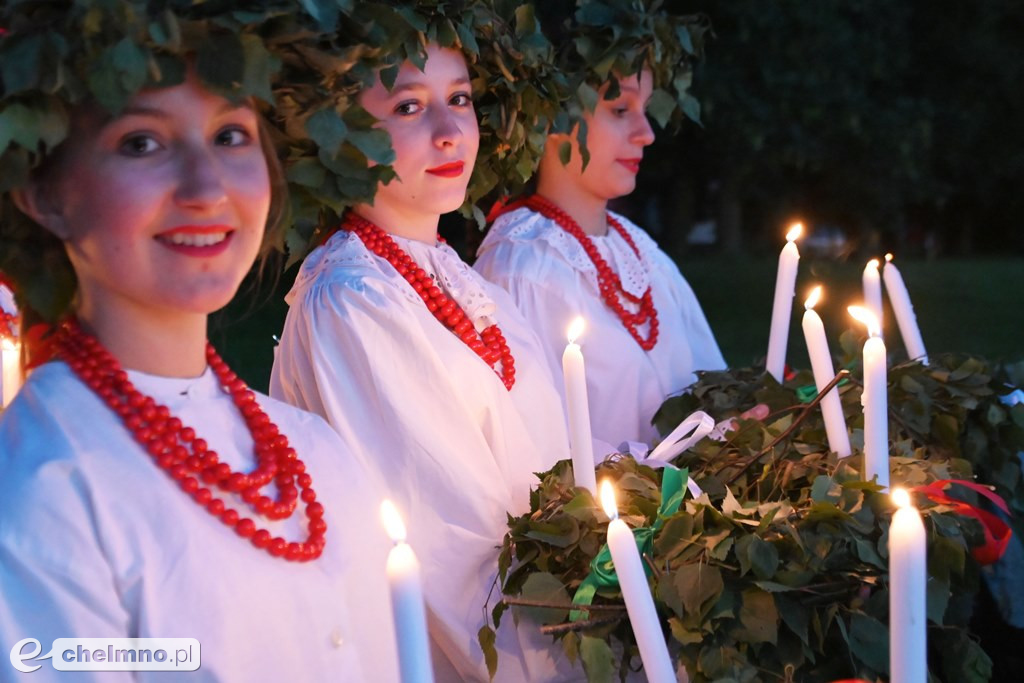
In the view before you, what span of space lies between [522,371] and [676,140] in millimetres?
6642

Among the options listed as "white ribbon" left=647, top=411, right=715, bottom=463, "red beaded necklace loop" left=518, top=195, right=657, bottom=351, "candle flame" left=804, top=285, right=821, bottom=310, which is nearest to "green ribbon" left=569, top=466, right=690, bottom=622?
"white ribbon" left=647, top=411, right=715, bottom=463

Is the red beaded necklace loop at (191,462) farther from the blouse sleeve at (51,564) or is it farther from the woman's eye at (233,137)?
the woman's eye at (233,137)

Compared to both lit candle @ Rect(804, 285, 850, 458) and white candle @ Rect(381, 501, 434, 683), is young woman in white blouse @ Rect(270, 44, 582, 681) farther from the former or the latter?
white candle @ Rect(381, 501, 434, 683)

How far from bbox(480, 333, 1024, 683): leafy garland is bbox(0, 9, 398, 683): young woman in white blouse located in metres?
0.39

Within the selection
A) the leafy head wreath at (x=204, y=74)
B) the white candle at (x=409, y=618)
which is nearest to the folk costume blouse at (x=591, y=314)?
the leafy head wreath at (x=204, y=74)

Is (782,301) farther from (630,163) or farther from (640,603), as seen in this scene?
(640,603)

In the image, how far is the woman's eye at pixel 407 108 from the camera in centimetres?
275

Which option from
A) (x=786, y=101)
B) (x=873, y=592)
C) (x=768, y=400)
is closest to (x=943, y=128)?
(x=786, y=101)

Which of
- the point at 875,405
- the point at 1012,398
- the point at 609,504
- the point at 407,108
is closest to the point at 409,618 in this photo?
the point at 609,504

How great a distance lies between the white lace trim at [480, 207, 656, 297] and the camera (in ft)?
11.5

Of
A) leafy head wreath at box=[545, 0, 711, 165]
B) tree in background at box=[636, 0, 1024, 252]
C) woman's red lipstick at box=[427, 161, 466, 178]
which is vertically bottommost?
woman's red lipstick at box=[427, 161, 466, 178]

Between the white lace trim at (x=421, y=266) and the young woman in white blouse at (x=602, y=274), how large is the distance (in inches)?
19.3

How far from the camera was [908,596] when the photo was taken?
57.1 inches

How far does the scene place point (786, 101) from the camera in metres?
7.49
